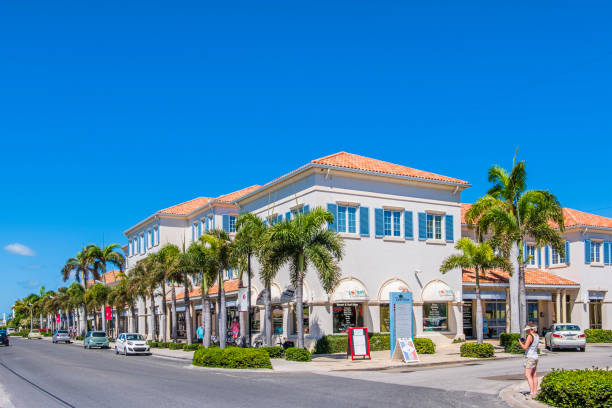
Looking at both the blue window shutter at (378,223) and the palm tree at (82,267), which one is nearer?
the blue window shutter at (378,223)

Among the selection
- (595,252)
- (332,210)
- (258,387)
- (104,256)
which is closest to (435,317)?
(332,210)

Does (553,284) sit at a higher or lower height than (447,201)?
lower

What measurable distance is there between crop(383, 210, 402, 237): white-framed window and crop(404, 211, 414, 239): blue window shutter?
1.13ft

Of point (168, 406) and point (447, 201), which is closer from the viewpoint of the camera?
point (168, 406)

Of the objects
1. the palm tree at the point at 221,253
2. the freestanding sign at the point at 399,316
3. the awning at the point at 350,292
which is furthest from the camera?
the palm tree at the point at 221,253

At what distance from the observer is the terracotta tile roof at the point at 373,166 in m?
32.8

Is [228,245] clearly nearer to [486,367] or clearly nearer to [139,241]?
[486,367]

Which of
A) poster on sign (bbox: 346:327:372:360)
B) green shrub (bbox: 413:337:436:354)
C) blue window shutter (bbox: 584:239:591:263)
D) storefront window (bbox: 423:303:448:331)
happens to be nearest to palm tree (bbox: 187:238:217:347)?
poster on sign (bbox: 346:327:372:360)

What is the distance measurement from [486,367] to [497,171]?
11089 mm

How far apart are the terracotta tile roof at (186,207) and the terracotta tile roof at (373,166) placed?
18582 millimetres

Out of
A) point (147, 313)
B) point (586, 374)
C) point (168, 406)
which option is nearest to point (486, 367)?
point (586, 374)

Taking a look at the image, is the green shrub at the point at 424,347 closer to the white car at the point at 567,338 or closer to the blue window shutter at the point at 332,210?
the white car at the point at 567,338

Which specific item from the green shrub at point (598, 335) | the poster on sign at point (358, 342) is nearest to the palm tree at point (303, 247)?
the poster on sign at point (358, 342)

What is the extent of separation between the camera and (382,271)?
32.8 m
